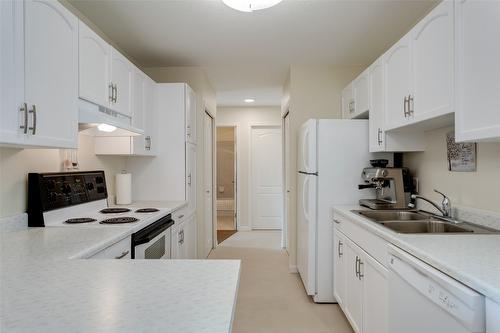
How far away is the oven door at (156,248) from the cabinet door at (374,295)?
56.1 inches

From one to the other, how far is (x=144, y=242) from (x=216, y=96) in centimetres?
365

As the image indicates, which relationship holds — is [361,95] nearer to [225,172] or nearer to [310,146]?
[310,146]

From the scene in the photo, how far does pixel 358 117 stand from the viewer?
10.3 ft

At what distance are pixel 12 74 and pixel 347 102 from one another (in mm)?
2995

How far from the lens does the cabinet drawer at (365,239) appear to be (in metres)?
1.73

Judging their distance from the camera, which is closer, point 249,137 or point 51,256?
point 51,256

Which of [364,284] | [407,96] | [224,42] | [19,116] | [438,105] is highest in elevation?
[224,42]

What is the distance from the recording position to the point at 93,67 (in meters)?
1.98

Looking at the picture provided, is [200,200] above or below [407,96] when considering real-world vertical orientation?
below

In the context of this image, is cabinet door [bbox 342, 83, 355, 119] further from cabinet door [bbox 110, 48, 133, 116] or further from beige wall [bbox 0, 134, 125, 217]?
beige wall [bbox 0, 134, 125, 217]

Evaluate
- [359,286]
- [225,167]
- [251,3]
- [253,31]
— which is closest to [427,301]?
[359,286]

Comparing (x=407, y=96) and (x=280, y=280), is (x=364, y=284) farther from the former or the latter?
(x=280, y=280)

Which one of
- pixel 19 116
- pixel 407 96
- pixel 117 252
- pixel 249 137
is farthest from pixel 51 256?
pixel 249 137

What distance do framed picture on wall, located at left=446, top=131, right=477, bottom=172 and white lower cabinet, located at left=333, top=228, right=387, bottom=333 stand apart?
2.67 feet
